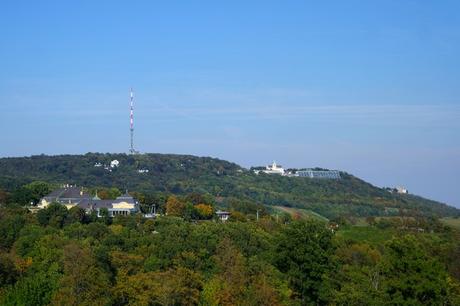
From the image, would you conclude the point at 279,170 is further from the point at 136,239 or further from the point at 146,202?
the point at 136,239

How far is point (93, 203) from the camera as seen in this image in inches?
2889

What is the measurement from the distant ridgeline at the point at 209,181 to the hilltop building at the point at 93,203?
34755mm

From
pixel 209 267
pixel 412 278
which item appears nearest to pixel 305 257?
pixel 209 267

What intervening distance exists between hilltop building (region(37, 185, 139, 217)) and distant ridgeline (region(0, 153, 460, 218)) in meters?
34.8

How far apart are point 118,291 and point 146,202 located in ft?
133

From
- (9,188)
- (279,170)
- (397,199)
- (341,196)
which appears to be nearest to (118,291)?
(9,188)

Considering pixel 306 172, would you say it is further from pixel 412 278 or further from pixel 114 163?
pixel 412 278

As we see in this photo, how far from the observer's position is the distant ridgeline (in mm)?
123625

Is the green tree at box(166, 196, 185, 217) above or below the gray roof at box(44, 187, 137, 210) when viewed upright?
below

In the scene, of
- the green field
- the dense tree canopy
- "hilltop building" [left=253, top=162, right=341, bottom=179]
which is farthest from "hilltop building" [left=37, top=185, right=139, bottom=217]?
"hilltop building" [left=253, top=162, right=341, bottom=179]

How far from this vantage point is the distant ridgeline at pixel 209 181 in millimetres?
123625

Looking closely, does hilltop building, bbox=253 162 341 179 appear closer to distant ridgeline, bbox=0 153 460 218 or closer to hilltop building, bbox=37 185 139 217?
distant ridgeline, bbox=0 153 460 218

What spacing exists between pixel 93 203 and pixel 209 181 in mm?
68808

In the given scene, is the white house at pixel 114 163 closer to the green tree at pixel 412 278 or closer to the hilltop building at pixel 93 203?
the hilltop building at pixel 93 203
